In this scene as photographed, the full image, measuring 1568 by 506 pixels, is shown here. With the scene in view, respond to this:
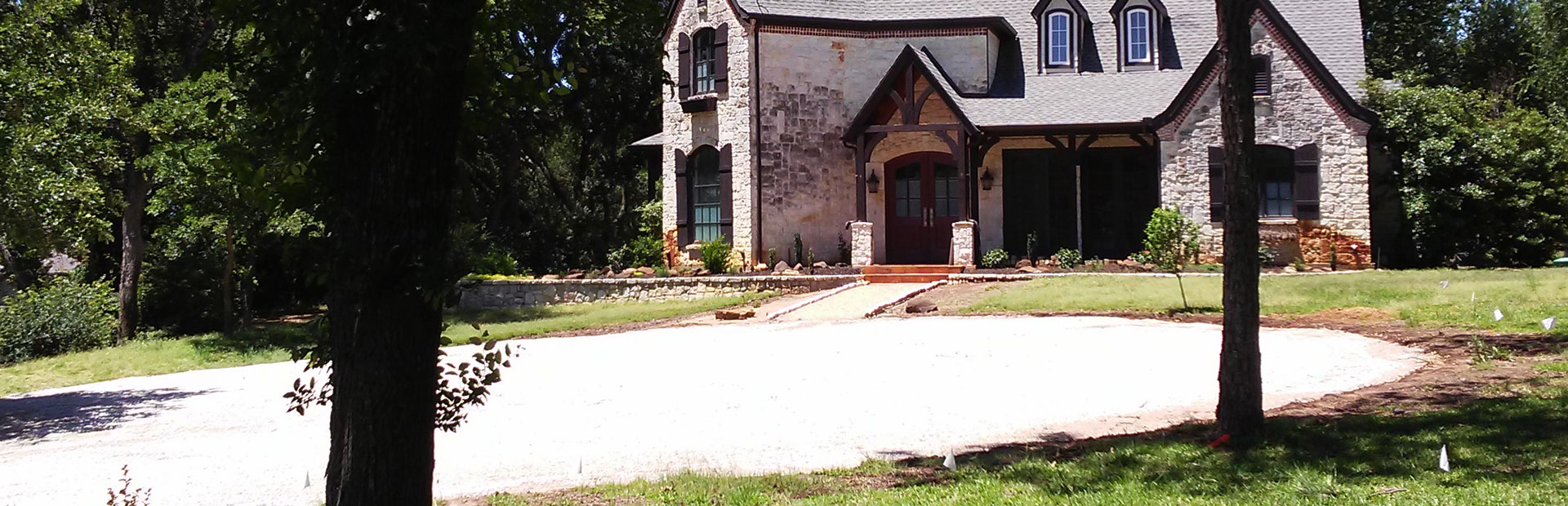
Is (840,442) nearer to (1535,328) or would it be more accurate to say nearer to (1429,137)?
(1535,328)

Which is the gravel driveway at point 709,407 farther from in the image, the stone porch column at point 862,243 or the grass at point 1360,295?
the stone porch column at point 862,243

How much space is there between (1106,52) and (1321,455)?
70.4 feet

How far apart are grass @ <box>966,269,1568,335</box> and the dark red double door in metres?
4.96

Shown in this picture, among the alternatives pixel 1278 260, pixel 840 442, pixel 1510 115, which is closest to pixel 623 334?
pixel 840 442

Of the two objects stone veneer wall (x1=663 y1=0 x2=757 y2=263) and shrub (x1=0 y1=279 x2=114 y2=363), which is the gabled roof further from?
shrub (x1=0 y1=279 x2=114 y2=363)

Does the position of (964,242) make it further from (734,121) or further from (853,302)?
(734,121)

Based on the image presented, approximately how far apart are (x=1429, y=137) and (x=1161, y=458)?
2034 centimetres

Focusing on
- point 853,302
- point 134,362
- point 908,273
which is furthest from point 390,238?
point 908,273

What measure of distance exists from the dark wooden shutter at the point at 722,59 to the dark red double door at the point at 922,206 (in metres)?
3.94

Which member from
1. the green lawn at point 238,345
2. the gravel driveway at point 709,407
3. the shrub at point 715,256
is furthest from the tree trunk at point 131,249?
the shrub at point 715,256

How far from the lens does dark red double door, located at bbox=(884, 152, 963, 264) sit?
85.7ft

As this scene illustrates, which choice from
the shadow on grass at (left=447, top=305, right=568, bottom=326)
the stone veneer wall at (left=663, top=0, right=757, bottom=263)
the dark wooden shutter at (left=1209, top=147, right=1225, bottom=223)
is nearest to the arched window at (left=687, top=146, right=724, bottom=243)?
the stone veneer wall at (left=663, top=0, right=757, bottom=263)

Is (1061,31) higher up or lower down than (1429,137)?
higher up

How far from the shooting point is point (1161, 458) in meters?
7.11
